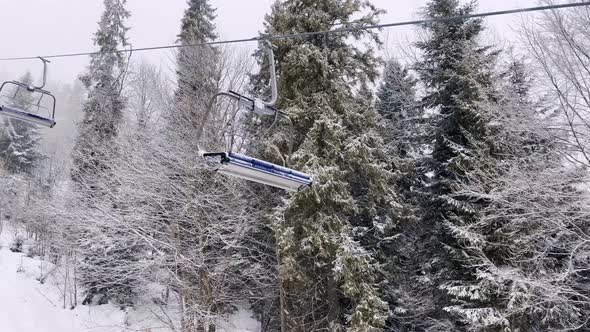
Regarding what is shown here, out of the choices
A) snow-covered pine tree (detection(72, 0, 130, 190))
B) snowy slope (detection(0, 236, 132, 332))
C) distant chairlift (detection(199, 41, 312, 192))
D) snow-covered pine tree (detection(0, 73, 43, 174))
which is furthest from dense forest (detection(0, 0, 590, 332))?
snow-covered pine tree (detection(0, 73, 43, 174))

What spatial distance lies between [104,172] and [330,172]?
686 cm

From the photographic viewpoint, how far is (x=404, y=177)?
38.3ft

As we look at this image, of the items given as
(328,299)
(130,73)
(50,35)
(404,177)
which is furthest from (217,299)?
(50,35)

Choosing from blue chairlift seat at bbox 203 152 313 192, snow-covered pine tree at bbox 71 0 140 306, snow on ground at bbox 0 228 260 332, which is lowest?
snow on ground at bbox 0 228 260 332

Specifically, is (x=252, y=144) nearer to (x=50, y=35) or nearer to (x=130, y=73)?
(x=130, y=73)

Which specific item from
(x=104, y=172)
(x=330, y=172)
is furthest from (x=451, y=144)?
(x=104, y=172)

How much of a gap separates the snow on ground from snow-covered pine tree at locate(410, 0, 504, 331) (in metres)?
5.82

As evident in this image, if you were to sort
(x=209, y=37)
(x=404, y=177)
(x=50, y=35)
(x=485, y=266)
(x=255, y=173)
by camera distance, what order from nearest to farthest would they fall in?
(x=255, y=173) → (x=485, y=266) → (x=404, y=177) → (x=209, y=37) → (x=50, y=35)

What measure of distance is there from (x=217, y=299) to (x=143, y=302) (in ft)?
12.8

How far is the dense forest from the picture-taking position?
8.21 meters

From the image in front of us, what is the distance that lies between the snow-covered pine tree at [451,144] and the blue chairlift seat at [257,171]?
6.27 m

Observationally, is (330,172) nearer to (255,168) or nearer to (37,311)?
(255,168)

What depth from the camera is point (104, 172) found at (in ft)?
39.7

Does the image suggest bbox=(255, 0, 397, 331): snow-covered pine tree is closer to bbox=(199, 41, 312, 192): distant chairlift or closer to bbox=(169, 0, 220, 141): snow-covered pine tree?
bbox=(169, 0, 220, 141): snow-covered pine tree
